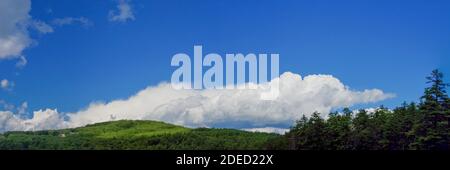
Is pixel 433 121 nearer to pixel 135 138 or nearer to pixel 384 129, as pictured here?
pixel 384 129

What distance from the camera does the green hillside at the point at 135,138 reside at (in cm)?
870

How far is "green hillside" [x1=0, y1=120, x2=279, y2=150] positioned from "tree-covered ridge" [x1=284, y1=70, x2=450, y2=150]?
36.6 inches

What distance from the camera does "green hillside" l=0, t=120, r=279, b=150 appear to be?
28.5 feet

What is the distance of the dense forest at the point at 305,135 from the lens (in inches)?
347

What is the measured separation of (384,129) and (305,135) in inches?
53.7

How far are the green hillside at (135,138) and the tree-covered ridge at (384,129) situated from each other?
3.05 ft

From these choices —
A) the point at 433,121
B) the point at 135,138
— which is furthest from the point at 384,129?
the point at 135,138

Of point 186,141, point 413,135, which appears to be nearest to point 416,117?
point 413,135
